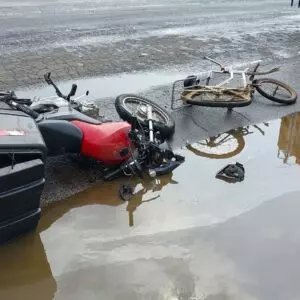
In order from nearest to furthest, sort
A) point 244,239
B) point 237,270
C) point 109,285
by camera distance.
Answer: point 109,285
point 237,270
point 244,239

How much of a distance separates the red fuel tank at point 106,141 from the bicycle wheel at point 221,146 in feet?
4.92

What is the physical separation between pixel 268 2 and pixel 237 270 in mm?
27095

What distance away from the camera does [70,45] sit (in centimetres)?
1313

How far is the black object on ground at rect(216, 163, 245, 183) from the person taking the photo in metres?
6.07

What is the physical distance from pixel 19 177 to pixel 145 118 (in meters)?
3.25

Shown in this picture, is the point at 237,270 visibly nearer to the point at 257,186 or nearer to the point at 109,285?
the point at 109,285

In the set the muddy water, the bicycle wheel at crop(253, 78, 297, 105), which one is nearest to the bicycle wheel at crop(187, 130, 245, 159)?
the muddy water

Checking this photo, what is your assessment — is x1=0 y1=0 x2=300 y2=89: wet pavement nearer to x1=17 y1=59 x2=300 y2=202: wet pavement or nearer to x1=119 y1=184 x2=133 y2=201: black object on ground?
x1=17 y1=59 x2=300 y2=202: wet pavement

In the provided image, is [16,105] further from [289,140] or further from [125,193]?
[289,140]

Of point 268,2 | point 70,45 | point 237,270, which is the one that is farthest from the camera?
point 268,2

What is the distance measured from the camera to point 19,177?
4012 mm

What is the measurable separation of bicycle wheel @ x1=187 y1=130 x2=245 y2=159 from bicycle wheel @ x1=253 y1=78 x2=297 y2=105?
72.5 inches

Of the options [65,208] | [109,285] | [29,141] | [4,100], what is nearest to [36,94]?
[4,100]

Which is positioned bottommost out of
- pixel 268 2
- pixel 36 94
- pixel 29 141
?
pixel 268 2
